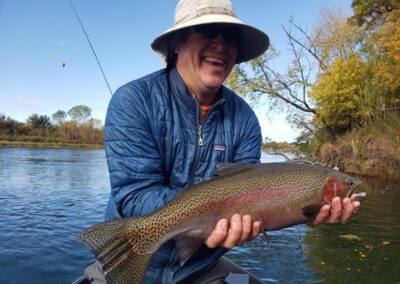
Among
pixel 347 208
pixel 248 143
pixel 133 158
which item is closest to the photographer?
pixel 133 158

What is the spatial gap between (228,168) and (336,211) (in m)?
0.93

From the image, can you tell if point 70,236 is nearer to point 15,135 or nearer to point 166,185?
point 166,185

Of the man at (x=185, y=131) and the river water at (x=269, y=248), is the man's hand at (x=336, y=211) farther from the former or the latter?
the river water at (x=269, y=248)

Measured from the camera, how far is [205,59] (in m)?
3.15

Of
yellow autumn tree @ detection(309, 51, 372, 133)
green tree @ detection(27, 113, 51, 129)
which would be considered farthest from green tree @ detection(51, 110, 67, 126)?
yellow autumn tree @ detection(309, 51, 372, 133)

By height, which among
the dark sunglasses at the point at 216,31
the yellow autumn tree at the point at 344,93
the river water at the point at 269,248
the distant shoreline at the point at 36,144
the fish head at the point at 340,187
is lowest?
the river water at the point at 269,248

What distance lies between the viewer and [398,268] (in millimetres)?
7523

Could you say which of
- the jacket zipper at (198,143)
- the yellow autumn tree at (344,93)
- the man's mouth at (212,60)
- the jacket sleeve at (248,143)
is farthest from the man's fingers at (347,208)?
the yellow autumn tree at (344,93)

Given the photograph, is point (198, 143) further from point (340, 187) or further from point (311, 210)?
point (340, 187)

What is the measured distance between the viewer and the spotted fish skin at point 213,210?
259 centimetres

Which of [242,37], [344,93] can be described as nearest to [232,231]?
[242,37]

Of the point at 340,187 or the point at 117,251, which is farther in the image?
the point at 340,187

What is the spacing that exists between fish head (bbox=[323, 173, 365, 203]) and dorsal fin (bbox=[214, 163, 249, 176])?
2.39 feet

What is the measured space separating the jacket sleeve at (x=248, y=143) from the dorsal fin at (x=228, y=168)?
36cm
